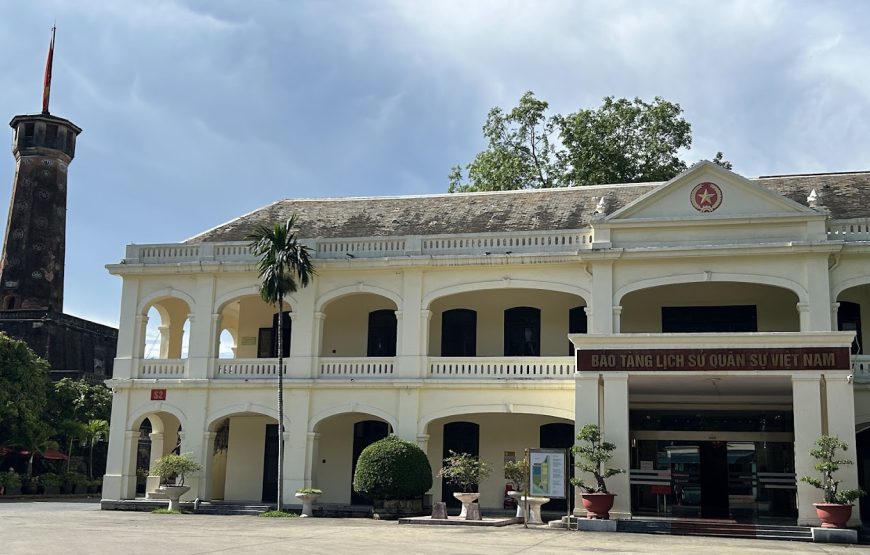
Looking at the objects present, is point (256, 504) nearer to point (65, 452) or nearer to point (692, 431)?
point (692, 431)

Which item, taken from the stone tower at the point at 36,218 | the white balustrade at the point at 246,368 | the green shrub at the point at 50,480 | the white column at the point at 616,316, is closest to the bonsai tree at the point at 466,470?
the white column at the point at 616,316

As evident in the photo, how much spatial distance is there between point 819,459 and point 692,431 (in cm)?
394

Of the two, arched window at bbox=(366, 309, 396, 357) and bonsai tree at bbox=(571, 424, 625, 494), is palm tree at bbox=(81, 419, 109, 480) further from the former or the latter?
bonsai tree at bbox=(571, 424, 625, 494)

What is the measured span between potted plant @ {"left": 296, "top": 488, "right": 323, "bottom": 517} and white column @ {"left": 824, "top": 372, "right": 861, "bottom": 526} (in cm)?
1308

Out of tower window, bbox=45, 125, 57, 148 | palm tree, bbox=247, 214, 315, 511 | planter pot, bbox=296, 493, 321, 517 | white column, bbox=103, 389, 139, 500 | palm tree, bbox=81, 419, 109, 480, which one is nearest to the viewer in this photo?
planter pot, bbox=296, 493, 321, 517

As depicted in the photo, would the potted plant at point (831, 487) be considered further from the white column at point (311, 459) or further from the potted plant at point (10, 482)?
the potted plant at point (10, 482)

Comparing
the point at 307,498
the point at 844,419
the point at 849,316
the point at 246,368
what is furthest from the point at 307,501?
the point at 849,316

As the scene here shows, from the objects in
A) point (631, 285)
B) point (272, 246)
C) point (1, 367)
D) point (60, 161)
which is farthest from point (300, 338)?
point (60, 161)

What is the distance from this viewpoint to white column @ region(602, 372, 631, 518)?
21891 millimetres

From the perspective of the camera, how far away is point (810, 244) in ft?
76.9

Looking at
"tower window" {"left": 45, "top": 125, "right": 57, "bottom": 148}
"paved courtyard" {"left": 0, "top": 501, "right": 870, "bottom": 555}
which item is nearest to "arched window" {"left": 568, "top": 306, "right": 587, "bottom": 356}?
"paved courtyard" {"left": 0, "top": 501, "right": 870, "bottom": 555}

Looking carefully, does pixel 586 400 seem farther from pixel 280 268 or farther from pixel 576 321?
pixel 280 268

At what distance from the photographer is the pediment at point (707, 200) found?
24.2 meters

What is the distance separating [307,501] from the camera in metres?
25.7
